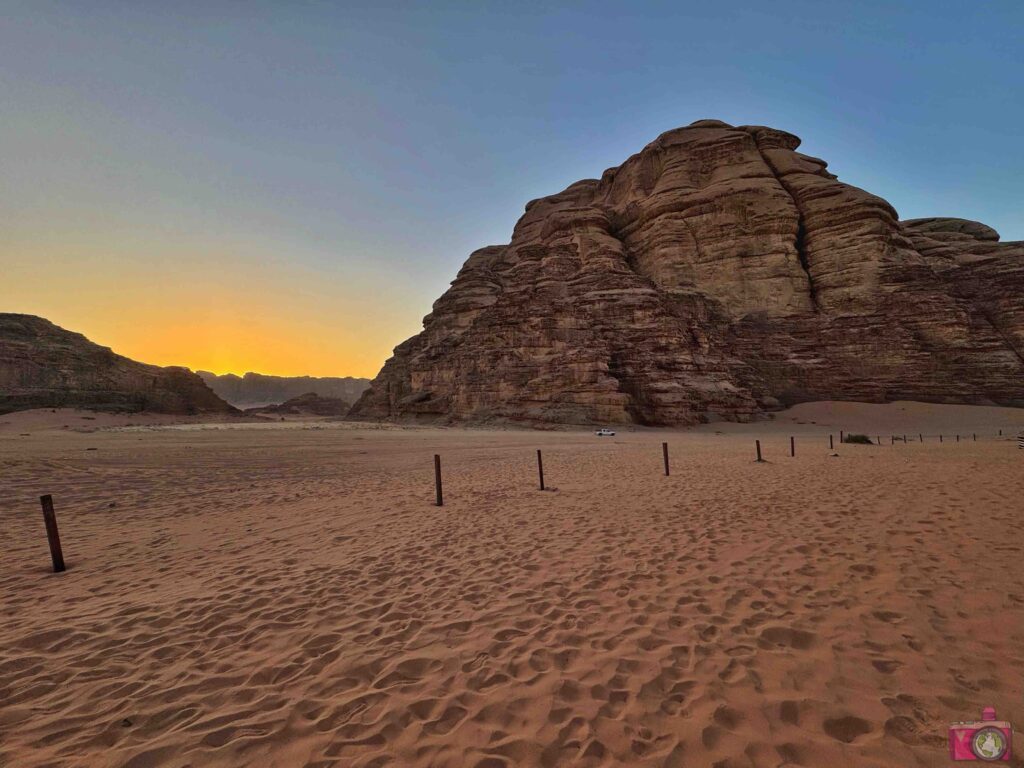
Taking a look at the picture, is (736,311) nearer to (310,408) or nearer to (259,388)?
(310,408)

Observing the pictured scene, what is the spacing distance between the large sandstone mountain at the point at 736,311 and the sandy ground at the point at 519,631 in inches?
1269

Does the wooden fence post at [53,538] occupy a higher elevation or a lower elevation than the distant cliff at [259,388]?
lower

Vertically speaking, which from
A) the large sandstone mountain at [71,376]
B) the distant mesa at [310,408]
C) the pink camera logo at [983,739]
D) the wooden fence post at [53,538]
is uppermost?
the large sandstone mountain at [71,376]

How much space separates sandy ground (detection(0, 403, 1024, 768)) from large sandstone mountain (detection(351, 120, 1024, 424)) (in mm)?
32231

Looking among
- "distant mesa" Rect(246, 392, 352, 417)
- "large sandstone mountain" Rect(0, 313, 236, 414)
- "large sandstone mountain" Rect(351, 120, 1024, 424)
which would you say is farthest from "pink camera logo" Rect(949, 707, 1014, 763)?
"distant mesa" Rect(246, 392, 352, 417)

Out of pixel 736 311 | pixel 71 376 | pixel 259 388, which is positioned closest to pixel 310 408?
pixel 71 376

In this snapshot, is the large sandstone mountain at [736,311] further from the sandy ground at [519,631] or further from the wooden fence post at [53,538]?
the wooden fence post at [53,538]

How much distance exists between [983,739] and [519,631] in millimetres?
3439

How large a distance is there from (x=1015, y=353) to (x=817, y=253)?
19569 mm

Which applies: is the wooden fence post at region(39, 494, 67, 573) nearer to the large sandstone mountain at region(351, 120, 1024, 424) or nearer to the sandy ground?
the sandy ground

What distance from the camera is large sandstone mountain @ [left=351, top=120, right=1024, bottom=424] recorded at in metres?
40.8

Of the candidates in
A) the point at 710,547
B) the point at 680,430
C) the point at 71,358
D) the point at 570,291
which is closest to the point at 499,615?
the point at 710,547

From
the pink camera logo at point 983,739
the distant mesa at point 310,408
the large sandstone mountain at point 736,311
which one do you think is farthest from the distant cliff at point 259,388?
the pink camera logo at point 983,739

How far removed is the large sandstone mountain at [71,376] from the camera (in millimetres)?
49812
